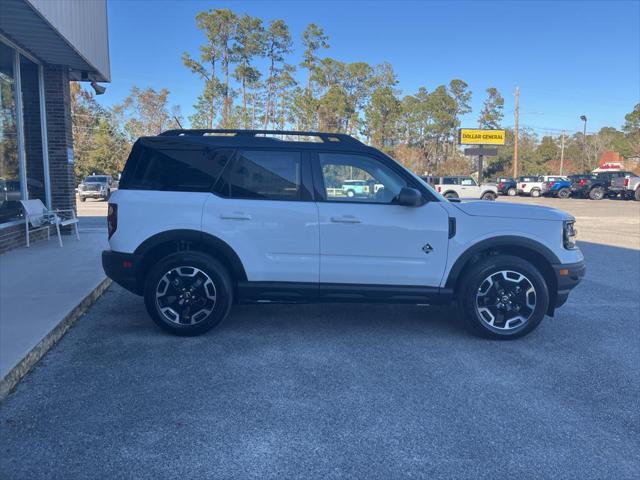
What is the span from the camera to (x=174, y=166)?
16.5 feet

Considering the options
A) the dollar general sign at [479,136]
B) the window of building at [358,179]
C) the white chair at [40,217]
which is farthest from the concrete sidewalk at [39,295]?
the dollar general sign at [479,136]

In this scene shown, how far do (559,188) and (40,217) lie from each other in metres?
35.9

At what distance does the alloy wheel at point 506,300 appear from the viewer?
4988mm

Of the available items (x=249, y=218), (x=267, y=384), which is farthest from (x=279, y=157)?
(x=267, y=384)

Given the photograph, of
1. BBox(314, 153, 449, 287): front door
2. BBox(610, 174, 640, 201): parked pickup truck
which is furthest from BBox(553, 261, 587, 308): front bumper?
BBox(610, 174, 640, 201): parked pickup truck

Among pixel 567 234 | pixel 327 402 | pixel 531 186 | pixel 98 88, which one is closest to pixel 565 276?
pixel 567 234

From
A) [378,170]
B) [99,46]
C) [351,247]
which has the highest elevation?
[99,46]

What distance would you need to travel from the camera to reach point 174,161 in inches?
199

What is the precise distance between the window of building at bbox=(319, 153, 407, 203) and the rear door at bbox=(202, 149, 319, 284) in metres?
0.21

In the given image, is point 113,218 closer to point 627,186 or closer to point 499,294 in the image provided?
point 499,294

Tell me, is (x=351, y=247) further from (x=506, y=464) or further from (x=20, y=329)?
(x=20, y=329)

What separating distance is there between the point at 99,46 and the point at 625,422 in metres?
11.7

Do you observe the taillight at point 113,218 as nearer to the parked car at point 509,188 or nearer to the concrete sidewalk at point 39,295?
the concrete sidewalk at point 39,295

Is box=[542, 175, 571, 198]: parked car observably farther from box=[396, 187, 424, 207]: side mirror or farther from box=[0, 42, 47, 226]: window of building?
box=[396, 187, 424, 207]: side mirror
